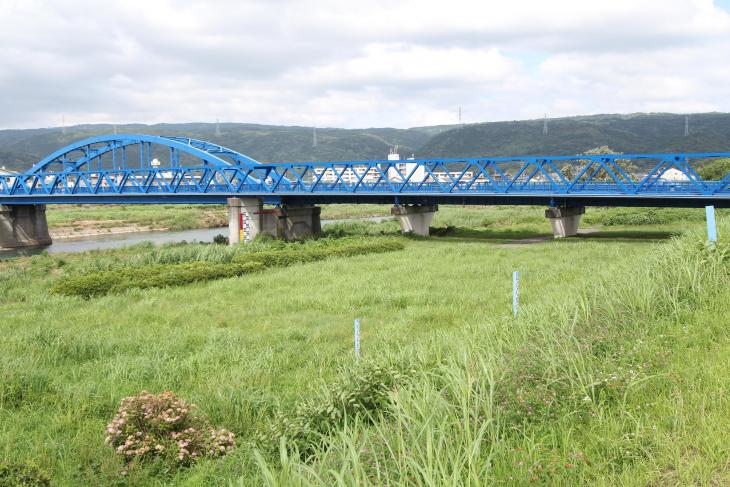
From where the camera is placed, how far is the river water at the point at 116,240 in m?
56.9

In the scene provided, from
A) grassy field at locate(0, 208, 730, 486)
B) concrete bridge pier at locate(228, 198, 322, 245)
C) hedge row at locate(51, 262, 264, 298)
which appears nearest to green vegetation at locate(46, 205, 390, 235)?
concrete bridge pier at locate(228, 198, 322, 245)

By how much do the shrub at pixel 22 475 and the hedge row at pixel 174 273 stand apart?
625 inches

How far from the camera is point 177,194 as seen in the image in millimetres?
52969

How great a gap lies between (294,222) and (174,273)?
25863 millimetres

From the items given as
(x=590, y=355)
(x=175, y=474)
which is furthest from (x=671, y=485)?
(x=175, y=474)

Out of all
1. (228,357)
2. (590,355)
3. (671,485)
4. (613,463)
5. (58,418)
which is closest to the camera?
(671,485)

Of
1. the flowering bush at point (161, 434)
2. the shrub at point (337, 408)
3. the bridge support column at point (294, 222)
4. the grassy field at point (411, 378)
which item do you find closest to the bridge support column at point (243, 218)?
the bridge support column at point (294, 222)

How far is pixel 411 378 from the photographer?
26.2ft

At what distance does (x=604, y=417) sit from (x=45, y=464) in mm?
6659

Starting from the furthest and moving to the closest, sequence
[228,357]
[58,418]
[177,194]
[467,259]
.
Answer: [177,194] < [467,259] < [228,357] < [58,418]

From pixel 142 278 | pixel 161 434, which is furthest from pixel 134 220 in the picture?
pixel 161 434

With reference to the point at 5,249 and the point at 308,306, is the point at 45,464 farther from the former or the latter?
the point at 5,249

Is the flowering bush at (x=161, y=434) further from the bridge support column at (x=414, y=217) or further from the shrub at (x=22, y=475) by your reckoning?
the bridge support column at (x=414, y=217)

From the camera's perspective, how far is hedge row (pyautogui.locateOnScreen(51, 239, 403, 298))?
22.4m
